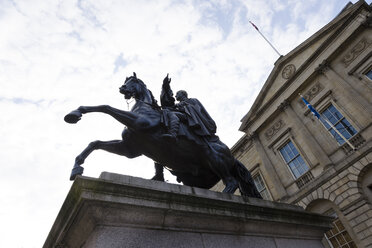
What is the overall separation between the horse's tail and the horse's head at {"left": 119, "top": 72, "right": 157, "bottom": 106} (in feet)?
6.04

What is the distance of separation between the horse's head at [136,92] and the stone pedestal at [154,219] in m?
1.95

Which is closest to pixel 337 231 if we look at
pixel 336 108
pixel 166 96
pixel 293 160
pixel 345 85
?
pixel 293 160

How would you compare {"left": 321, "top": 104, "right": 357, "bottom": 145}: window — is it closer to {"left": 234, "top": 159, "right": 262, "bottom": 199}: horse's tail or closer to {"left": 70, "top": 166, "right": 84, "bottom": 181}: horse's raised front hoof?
{"left": 234, "top": 159, "right": 262, "bottom": 199}: horse's tail

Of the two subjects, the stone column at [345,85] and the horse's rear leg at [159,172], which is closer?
the horse's rear leg at [159,172]

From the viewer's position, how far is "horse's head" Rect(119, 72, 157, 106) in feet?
13.8

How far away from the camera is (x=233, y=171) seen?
4.23 metres

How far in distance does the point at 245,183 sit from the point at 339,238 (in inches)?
463

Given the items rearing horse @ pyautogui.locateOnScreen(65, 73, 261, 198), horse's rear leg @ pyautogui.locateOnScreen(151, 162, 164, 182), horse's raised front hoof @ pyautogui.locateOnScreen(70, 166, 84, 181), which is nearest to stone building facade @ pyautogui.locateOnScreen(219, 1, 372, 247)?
rearing horse @ pyautogui.locateOnScreen(65, 73, 261, 198)

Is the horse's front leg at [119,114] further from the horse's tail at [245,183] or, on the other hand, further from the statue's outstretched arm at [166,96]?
the horse's tail at [245,183]

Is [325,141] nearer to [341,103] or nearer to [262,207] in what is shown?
[341,103]

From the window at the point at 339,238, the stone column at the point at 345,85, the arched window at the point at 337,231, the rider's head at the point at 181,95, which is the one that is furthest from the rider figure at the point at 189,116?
the stone column at the point at 345,85

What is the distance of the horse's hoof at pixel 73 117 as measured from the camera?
9.69ft

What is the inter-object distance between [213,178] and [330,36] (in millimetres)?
16042

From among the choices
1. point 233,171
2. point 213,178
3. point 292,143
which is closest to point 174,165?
point 213,178
